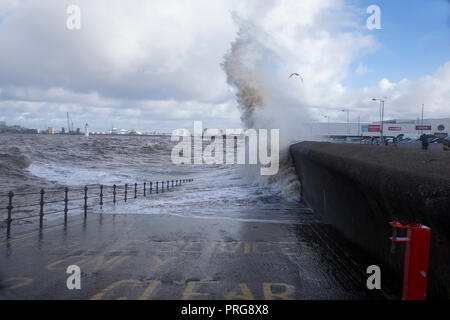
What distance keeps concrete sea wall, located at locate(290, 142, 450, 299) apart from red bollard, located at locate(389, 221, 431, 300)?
0.20 m

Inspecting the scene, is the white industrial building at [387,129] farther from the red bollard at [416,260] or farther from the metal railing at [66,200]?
the red bollard at [416,260]

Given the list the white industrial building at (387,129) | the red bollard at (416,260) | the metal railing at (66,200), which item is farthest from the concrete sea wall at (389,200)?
the white industrial building at (387,129)

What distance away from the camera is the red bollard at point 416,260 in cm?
404

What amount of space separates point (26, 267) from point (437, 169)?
21.3 ft

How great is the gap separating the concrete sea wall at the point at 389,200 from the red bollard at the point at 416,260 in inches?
8.0

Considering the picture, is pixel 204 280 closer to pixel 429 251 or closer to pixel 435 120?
pixel 429 251

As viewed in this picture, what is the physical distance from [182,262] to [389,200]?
3.57m

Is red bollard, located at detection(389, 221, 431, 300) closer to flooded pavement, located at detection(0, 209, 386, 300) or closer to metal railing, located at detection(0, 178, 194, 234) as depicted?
flooded pavement, located at detection(0, 209, 386, 300)

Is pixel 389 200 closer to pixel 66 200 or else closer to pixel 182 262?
pixel 182 262

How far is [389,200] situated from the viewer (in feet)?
17.6

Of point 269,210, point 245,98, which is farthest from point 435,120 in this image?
point 269,210

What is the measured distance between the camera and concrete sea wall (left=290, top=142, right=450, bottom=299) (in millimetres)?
4164

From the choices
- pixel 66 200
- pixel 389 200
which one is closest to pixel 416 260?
pixel 389 200
